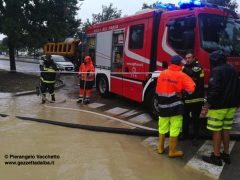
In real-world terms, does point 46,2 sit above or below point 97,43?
above

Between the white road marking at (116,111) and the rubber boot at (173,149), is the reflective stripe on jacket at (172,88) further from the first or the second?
the white road marking at (116,111)

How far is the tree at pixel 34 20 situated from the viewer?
20.8 meters

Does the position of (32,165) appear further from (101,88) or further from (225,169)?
(101,88)

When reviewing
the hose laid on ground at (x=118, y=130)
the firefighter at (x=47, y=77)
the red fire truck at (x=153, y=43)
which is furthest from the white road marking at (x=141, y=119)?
the firefighter at (x=47, y=77)

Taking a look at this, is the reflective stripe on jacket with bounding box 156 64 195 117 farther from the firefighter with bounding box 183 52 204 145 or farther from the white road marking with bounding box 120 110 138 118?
the white road marking with bounding box 120 110 138 118

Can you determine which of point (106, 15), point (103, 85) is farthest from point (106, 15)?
point (103, 85)

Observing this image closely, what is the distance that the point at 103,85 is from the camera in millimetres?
12656

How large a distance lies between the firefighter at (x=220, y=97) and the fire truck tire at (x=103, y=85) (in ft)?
22.1

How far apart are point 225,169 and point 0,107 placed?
7.03 m

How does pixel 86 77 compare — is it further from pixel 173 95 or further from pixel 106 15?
pixel 106 15

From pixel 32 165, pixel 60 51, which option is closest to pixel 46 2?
pixel 60 51

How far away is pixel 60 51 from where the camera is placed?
30812 mm

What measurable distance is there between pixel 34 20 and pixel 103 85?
36.3 ft

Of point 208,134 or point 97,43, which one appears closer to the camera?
point 208,134
